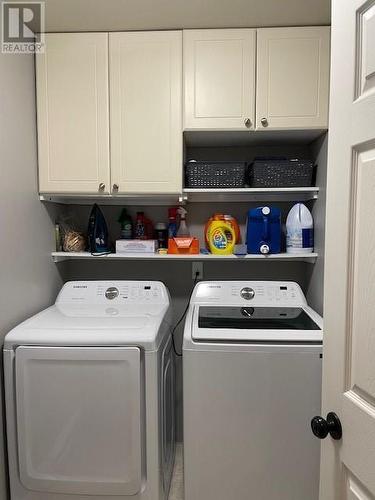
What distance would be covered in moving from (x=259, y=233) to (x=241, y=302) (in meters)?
0.43

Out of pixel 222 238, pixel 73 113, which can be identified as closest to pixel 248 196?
pixel 222 238

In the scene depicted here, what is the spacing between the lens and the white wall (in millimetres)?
1537

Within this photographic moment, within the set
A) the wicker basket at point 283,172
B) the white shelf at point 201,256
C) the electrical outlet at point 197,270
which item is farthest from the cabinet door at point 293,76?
the electrical outlet at point 197,270

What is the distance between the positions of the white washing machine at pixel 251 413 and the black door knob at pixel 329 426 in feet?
1.83

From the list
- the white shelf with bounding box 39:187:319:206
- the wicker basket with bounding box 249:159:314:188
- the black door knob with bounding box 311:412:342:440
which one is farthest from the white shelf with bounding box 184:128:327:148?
the black door knob with bounding box 311:412:342:440

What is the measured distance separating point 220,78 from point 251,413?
5.53 feet

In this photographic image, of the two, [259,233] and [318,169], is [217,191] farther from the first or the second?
[318,169]

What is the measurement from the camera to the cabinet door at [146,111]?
1.75 meters

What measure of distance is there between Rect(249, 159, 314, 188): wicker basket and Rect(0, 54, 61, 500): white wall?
1279mm

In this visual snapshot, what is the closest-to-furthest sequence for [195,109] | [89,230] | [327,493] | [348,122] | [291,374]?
[348,122], [327,493], [291,374], [195,109], [89,230]

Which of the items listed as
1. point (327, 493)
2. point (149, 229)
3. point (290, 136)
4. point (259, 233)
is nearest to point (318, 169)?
point (290, 136)

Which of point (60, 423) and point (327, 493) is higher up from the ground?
point (327, 493)

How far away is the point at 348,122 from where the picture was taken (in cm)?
78
